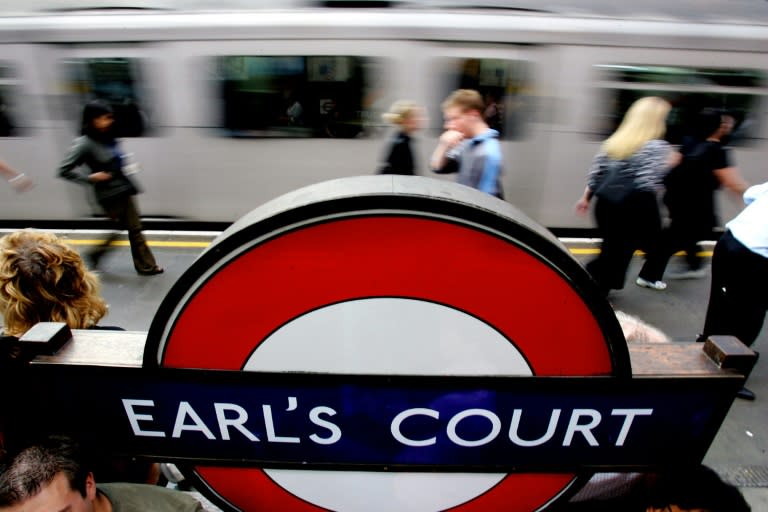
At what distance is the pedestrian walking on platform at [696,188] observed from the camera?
13.1 feet

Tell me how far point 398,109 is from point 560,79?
1746mm

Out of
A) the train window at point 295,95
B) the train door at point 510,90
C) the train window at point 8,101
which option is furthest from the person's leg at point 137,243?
the train door at point 510,90

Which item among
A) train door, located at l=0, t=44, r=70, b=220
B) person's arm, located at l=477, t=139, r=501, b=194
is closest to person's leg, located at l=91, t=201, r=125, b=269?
train door, located at l=0, t=44, r=70, b=220

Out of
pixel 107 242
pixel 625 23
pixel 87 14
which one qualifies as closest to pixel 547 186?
pixel 625 23

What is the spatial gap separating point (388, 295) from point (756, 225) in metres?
2.63

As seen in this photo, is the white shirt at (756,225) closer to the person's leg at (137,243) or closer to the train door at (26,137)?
the person's leg at (137,243)

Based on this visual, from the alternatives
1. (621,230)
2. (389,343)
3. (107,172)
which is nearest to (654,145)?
(621,230)

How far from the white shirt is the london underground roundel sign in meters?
2.34

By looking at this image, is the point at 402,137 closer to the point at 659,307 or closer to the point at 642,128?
the point at 642,128

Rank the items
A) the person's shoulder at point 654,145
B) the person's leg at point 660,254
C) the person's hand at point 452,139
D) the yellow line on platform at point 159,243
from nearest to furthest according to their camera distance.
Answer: the person's shoulder at point 654,145
the person's hand at point 452,139
the person's leg at point 660,254
the yellow line on platform at point 159,243

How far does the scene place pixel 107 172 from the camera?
14.3 feet

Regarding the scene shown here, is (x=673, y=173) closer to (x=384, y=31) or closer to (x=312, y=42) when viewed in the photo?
(x=384, y=31)

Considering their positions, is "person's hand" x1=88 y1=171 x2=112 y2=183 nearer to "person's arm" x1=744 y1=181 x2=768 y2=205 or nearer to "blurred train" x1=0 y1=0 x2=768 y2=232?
"blurred train" x1=0 y1=0 x2=768 y2=232

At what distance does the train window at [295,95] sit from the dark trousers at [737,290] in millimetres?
3377
